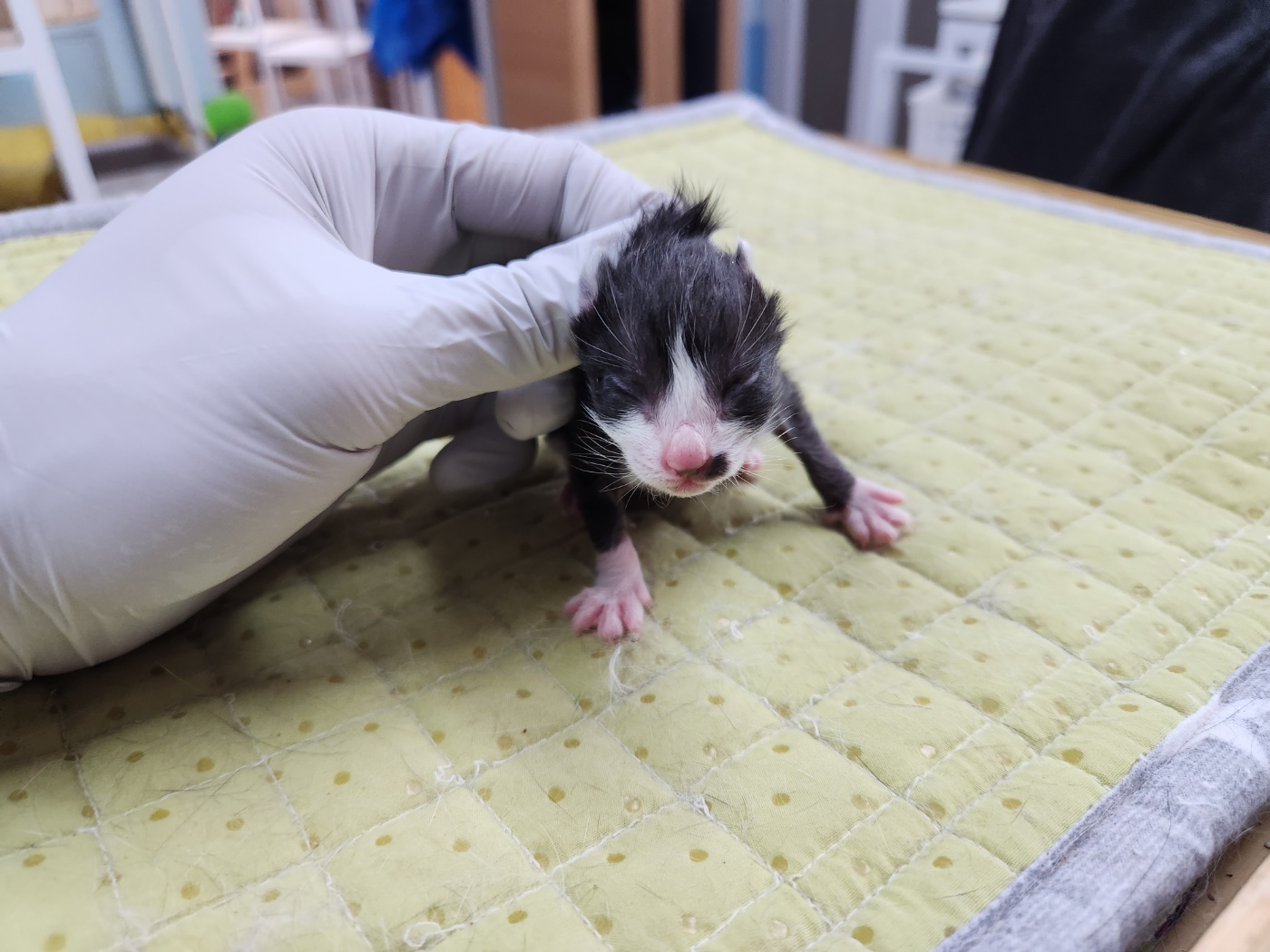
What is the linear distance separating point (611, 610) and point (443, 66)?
291 cm

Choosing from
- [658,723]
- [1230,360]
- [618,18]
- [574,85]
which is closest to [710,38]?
[618,18]

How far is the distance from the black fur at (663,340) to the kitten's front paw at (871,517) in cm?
13

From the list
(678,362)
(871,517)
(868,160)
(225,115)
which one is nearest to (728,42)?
(868,160)

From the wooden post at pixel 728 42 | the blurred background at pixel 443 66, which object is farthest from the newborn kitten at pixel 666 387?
Answer: the wooden post at pixel 728 42

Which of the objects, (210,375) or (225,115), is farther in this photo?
(225,115)

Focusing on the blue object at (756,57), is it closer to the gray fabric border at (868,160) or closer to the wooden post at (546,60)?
the wooden post at (546,60)

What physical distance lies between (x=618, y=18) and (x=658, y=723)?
298cm

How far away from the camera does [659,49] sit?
3102 mm

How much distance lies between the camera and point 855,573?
1000mm

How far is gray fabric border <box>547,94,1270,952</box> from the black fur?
1.38 ft

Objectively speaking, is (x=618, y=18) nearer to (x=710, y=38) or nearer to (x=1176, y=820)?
(x=710, y=38)

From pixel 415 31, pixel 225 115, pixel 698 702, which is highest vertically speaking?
pixel 415 31

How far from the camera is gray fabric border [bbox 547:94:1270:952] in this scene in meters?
0.61

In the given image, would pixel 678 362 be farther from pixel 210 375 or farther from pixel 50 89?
pixel 50 89
